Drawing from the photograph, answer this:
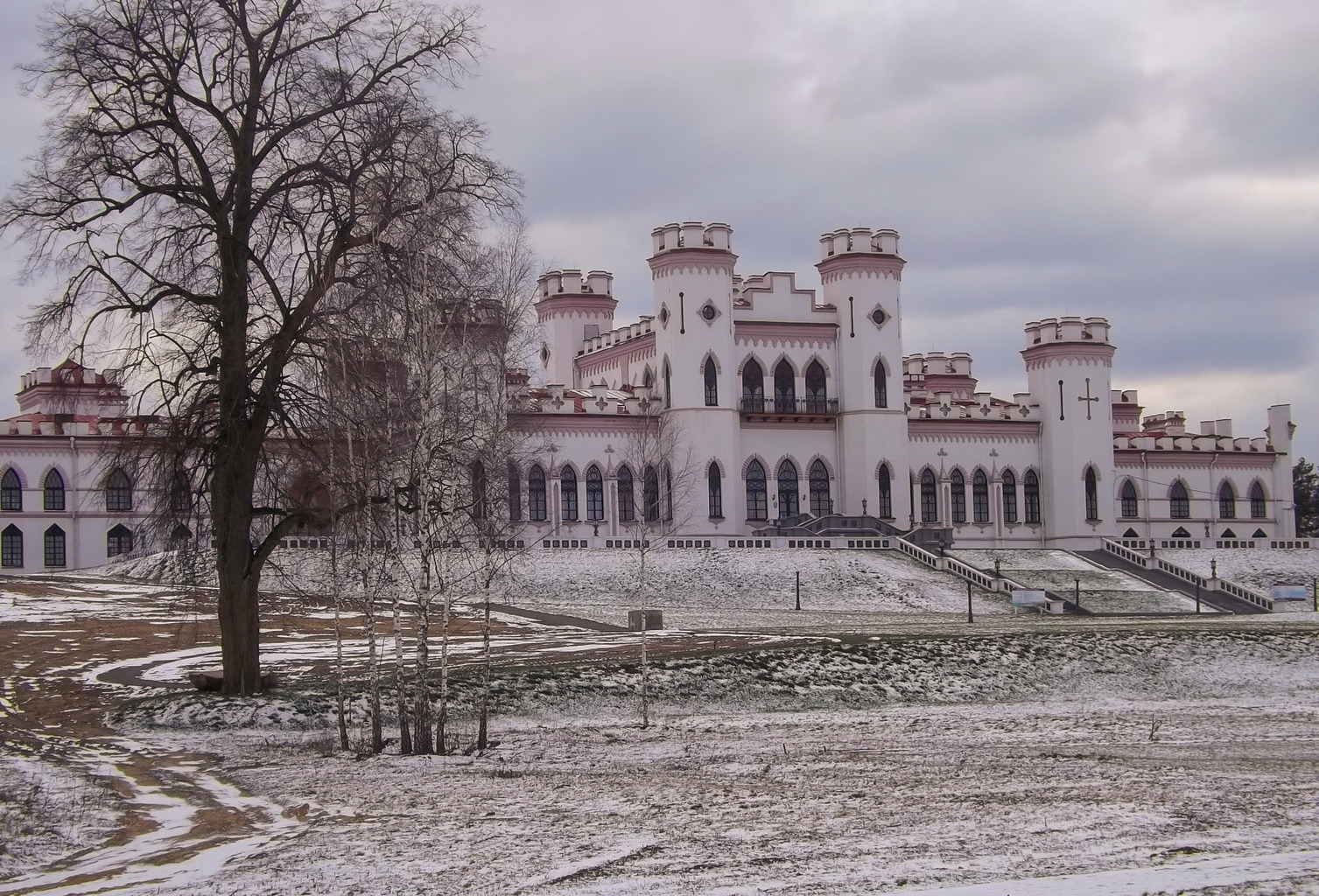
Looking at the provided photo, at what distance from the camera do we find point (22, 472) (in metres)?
63.9

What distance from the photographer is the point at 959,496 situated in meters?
76.1

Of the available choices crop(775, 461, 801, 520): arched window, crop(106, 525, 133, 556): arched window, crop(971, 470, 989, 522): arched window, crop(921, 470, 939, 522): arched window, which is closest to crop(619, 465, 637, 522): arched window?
crop(775, 461, 801, 520): arched window

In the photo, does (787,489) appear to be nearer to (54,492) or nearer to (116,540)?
(116,540)

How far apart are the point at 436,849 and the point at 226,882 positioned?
2.16 meters

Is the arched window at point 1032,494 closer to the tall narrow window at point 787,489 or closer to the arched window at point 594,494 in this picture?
the tall narrow window at point 787,489

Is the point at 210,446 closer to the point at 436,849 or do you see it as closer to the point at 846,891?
the point at 436,849

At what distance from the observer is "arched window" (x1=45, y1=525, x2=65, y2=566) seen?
211 feet

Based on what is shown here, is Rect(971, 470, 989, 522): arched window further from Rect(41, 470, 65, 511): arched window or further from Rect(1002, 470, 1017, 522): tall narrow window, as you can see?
Rect(41, 470, 65, 511): arched window

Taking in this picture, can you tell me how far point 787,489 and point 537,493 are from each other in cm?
1161

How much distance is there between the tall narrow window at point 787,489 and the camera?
71.6 metres

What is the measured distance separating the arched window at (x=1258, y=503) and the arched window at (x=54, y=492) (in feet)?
190

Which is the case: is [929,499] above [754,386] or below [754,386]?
below

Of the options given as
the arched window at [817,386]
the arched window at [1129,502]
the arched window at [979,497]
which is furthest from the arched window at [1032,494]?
the arched window at [817,386]

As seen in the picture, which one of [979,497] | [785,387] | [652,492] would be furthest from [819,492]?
[979,497]
